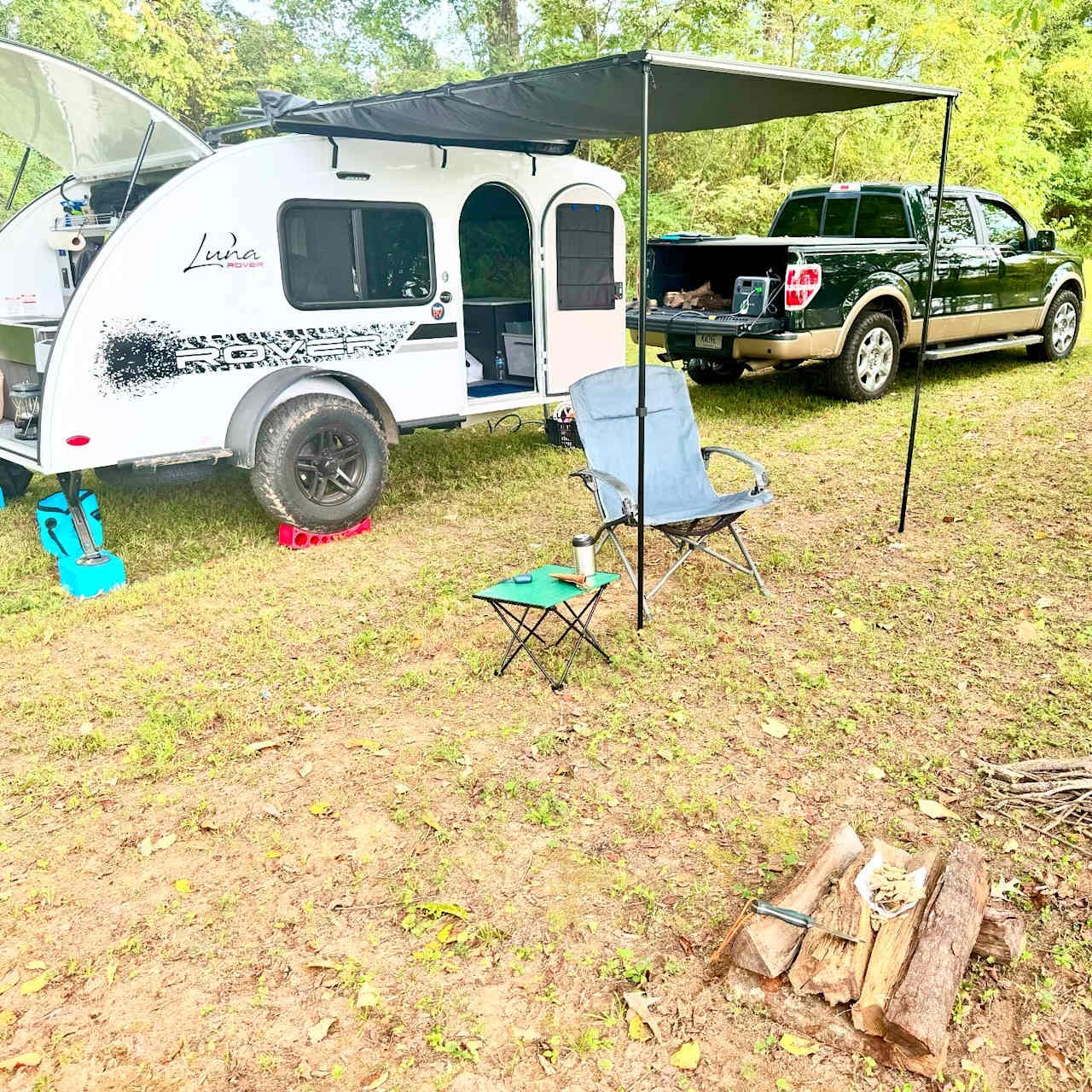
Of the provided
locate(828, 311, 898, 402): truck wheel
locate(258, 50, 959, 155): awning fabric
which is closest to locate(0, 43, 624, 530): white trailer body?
locate(258, 50, 959, 155): awning fabric

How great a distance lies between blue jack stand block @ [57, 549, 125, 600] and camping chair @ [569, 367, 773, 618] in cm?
259

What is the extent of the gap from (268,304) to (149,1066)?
4.40 meters

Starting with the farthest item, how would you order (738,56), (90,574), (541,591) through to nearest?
(738,56), (90,574), (541,591)

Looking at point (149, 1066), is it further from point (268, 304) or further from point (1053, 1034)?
point (268, 304)

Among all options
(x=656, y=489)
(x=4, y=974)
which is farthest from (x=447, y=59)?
(x=4, y=974)

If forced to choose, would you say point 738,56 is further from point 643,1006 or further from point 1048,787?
point 643,1006

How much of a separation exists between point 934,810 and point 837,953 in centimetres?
96

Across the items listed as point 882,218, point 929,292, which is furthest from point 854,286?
point 929,292

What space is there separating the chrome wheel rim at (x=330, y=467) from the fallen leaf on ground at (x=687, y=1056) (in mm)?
4302

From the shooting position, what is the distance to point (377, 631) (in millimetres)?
4828

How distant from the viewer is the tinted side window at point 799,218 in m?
9.71

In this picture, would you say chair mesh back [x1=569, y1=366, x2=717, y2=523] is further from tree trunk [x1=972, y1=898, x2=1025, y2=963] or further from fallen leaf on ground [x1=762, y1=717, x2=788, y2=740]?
tree trunk [x1=972, y1=898, x2=1025, y2=963]

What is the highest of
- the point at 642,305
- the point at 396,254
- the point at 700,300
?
the point at 396,254

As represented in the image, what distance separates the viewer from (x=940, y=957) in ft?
8.14
